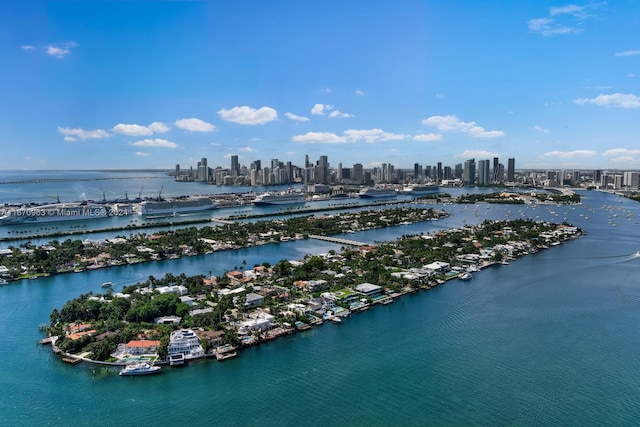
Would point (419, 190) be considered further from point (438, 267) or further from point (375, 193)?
point (438, 267)

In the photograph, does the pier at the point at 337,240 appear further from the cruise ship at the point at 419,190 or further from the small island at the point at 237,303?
the cruise ship at the point at 419,190

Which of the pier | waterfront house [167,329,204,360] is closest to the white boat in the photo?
waterfront house [167,329,204,360]

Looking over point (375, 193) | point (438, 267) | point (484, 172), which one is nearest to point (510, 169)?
point (484, 172)

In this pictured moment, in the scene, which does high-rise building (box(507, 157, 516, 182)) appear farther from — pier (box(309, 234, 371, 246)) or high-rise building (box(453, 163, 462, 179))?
pier (box(309, 234, 371, 246))

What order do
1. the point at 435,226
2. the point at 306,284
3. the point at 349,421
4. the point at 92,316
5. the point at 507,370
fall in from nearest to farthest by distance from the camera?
the point at 349,421
the point at 507,370
the point at 92,316
the point at 306,284
the point at 435,226

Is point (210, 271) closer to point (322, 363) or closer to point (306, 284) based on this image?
point (306, 284)

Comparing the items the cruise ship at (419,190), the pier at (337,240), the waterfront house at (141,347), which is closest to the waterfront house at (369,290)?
the waterfront house at (141,347)

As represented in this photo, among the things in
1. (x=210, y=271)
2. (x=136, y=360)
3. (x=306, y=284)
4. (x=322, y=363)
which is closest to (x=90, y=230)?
(x=210, y=271)
